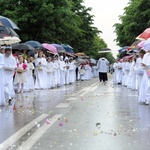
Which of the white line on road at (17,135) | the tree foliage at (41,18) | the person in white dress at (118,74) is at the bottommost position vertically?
the white line on road at (17,135)

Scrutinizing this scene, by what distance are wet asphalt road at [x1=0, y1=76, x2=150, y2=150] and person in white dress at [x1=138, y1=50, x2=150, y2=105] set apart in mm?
864

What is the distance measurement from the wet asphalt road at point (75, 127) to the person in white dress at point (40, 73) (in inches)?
405

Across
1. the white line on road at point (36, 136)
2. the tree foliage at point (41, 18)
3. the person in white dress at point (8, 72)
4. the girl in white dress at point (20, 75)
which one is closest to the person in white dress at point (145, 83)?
the person in white dress at point (8, 72)

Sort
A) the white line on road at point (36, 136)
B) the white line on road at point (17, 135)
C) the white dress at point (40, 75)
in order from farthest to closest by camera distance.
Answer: the white dress at point (40, 75), the white line on road at point (17, 135), the white line on road at point (36, 136)

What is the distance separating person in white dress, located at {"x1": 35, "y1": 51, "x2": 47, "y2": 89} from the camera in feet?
77.8

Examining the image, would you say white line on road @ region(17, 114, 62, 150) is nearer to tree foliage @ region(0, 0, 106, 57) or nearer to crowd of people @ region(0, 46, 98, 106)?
crowd of people @ region(0, 46, 98, 106)

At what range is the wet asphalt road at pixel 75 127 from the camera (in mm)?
7332

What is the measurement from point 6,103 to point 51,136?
667cm

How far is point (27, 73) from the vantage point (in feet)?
73.1

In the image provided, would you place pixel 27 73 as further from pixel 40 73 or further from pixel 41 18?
pixel 41 18

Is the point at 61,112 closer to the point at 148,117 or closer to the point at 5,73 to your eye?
the point at 148,117

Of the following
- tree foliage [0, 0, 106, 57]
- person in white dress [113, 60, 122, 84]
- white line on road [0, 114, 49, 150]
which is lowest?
white line on road [0, 114, 49, 150]

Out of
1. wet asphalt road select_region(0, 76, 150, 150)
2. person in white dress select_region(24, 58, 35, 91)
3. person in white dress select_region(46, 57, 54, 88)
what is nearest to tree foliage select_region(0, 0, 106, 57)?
person in white dress select_region(46, 57, 54, 88)

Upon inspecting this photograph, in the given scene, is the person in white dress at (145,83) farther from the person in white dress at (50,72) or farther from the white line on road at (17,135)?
the person in white dress at (50,72)
